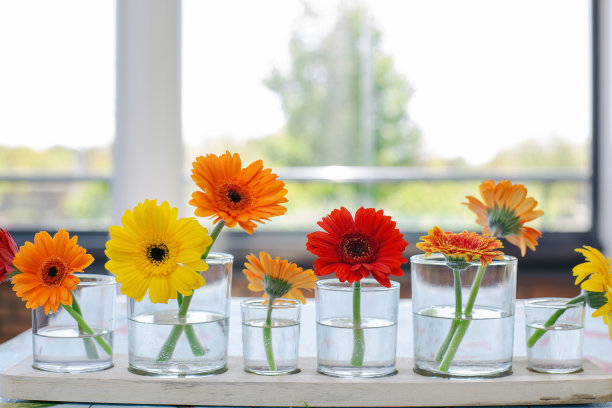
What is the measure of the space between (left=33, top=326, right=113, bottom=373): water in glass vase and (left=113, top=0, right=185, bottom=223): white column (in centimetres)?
180

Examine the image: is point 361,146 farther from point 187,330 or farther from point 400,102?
point 187,330

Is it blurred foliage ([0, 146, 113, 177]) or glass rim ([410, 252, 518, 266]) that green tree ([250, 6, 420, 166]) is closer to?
blurred foliage ([0, 146, 113, 177])

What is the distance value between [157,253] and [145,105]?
197 cm

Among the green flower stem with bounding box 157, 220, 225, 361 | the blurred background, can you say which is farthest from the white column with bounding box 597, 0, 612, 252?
the green flower stem with bounding box 157, 220, 225, 361

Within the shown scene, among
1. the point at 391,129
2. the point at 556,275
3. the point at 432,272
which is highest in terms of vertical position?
the point at 391,129

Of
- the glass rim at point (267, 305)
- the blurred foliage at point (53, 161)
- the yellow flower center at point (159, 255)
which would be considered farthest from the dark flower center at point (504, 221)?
the blurred foliage at point (53, 161)

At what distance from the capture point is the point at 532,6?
2998mm

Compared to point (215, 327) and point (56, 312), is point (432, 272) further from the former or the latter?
point (56, 312)

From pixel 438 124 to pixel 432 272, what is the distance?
7.88ft

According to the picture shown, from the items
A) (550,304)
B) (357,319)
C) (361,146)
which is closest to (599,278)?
(550,304)

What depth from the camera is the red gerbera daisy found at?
660 mm

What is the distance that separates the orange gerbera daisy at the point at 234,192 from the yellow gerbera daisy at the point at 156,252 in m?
0.03

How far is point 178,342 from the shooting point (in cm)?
71

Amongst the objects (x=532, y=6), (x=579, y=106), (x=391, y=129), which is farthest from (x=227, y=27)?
(x=579, y=106)
